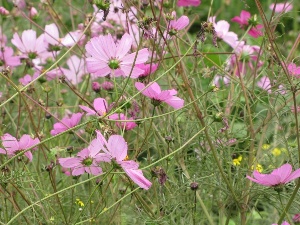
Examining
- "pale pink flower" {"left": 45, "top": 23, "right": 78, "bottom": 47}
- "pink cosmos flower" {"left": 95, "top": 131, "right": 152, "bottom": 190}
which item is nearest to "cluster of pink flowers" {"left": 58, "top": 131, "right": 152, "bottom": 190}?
"pink cosmos flower" {"left": 95, "top": 131, "right": 152, "bottom": 190}

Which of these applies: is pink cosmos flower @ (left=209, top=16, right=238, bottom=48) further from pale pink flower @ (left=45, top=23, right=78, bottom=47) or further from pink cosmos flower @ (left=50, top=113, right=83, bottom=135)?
pink cosmos flower @ (left=50, top=113, right=83, bottom=135)

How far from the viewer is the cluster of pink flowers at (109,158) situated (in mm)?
986

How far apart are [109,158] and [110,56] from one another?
0.18m

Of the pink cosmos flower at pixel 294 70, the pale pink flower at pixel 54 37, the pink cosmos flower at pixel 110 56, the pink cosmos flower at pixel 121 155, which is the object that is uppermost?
the pink cosmos flower at pixel 110 56

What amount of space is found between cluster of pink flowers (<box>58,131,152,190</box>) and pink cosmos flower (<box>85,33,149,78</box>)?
0.13 meters

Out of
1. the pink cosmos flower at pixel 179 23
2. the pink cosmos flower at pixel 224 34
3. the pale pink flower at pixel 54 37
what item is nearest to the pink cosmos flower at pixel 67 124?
the pink cosmos flower at pixel 179 23

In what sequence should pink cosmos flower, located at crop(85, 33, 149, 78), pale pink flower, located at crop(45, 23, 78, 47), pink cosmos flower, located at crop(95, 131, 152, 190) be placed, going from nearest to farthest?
pink cosmos flower, located at crop(95, 131, 152, 190)
pink cosmos flower, located at crop(85, 33, 149, 78)
pale pink flower, located at crop(45, 23, 78, 47)

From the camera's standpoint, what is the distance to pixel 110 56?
3.68 feet

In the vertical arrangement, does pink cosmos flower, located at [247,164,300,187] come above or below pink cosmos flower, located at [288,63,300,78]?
below

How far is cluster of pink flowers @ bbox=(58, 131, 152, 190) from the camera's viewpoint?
986 mm

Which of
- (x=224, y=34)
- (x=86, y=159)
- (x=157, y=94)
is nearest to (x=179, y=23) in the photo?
(x=157, y=94)

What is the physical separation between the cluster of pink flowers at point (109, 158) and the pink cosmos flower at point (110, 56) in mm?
130

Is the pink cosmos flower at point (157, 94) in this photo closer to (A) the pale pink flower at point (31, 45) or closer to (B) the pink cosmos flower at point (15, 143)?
(B) the pink cosmos flower at point (15, 143)

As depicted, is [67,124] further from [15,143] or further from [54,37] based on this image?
[54,37]
